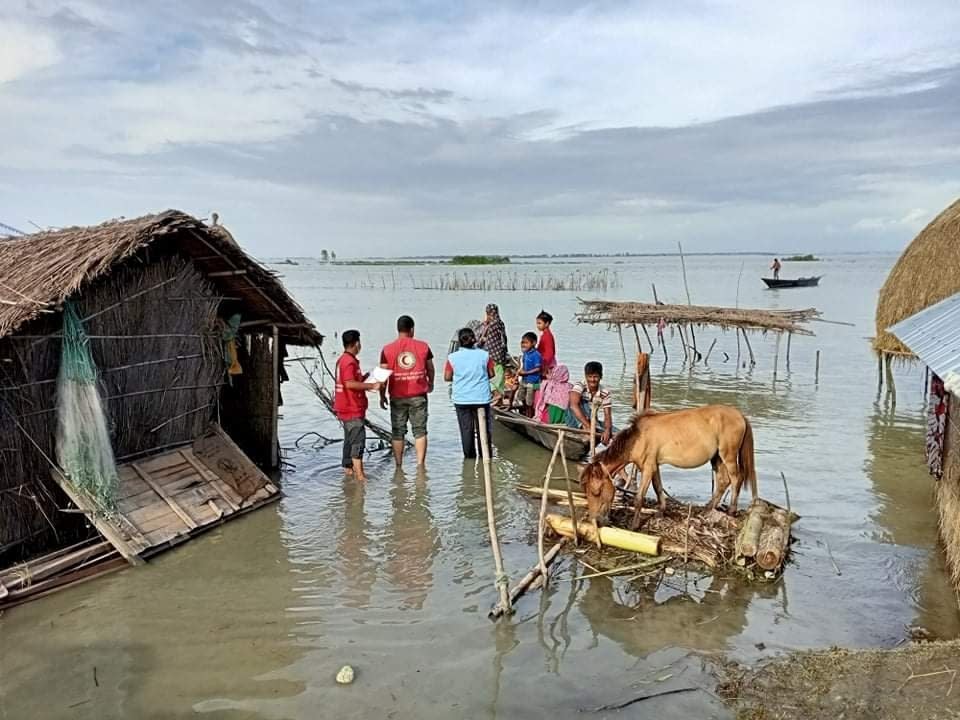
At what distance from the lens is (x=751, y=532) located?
6504 mm

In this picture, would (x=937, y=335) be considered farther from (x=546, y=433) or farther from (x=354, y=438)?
(x=354, y=438)

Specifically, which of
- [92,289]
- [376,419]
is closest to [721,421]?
[92,289]

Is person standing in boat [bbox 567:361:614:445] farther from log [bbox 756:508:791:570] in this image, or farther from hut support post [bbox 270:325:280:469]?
hut support post [bbox 270:325:280:469]

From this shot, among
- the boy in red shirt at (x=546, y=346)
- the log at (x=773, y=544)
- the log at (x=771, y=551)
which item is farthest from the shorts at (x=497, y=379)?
the log at (x=771, y=551)

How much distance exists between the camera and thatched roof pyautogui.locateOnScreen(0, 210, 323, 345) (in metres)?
6.24

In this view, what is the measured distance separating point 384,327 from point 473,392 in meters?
19.0

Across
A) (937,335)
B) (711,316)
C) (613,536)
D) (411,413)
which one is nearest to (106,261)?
(411,413)

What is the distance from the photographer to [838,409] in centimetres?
1408

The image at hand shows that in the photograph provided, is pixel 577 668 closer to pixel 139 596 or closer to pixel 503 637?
pixel 503 637

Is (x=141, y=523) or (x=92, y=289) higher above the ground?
(x=92, y=289)

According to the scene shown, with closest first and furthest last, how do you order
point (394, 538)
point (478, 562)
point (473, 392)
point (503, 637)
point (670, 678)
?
point (670, 678)
point (503, 637)
point (478, 562)
point (394, 538)
point (473, 392)

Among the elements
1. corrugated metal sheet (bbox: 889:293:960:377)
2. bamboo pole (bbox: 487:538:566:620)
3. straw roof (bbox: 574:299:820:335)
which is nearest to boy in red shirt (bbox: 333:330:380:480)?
bamboo pole (bbox: 487:538:566:620)

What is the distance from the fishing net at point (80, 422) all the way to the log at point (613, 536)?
407 centimetres

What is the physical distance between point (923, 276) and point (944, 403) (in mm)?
5107
